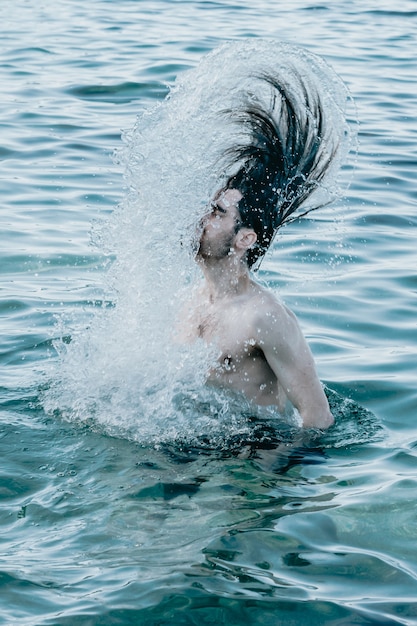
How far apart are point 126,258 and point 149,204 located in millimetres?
341

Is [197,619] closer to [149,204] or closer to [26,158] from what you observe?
[149,204]

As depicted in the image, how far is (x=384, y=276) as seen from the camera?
24.9ft

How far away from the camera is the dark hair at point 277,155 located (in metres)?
5.07

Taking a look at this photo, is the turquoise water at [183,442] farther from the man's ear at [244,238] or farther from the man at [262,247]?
the man's ear at [244,238]

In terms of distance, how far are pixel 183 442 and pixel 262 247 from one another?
0.94 meters

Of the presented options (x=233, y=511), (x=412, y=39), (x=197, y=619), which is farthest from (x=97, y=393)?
(x=412, y=39)

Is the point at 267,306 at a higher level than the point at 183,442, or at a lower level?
higher

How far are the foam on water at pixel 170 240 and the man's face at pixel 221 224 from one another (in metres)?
0.06

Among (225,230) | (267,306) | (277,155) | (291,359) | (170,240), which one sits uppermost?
(277,155)

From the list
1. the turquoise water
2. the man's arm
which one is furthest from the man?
the turquoise water

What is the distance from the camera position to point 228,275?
5152mm

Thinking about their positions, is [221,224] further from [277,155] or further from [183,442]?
[183,442]

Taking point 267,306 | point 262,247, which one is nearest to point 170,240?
point 262,247

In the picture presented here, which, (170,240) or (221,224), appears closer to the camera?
(221,224)
